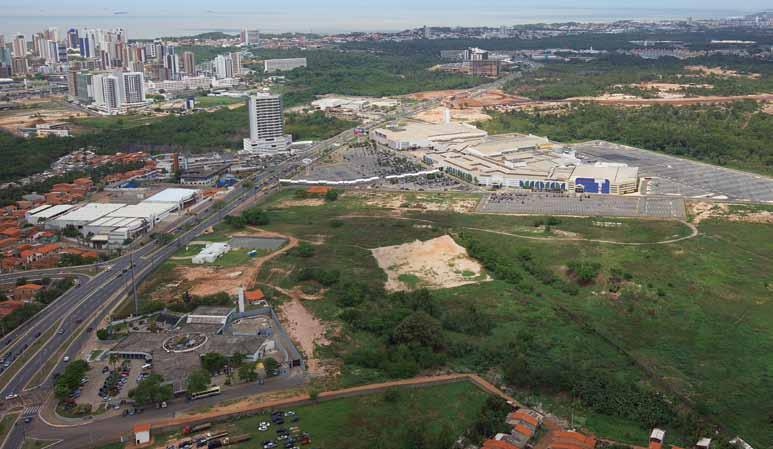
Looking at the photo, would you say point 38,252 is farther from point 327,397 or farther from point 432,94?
point 432,94

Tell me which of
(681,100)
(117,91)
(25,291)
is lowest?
(25,291)

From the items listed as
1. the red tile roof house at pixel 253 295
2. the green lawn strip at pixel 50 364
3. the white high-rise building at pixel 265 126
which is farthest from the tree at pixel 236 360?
the white high-rise building at pixel 265 126


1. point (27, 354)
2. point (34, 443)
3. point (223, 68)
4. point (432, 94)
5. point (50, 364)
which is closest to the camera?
point (34, 443)

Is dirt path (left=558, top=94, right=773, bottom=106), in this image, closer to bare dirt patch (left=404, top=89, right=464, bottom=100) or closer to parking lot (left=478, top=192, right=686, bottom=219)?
bare dirt patch (left=404, top=89, right=464, bottom=100)

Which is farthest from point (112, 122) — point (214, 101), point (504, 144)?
point (504, 144)

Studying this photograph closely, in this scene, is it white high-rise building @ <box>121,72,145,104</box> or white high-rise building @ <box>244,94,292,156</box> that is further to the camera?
white high-rise building @ <box>121,72,145,104</box>

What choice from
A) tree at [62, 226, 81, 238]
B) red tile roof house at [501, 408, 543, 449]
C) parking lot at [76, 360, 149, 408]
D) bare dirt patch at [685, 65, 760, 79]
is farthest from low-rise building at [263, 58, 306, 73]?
red tile roof house at [501, 408, 543, 449]
